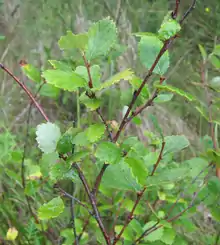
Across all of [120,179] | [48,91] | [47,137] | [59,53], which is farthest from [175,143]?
[59,53]

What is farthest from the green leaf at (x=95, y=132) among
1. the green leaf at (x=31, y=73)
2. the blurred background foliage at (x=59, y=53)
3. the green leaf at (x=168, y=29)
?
the blurred background foliage at (x=59, y=53)

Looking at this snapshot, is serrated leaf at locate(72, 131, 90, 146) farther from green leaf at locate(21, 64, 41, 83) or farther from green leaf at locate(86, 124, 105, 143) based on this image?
green leaf at locate(21, 64, 41, 83)

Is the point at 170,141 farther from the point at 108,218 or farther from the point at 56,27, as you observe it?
the point at 56,27

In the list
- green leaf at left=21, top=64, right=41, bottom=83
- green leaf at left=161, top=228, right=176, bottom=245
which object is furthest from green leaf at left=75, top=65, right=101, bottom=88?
green leaf at left=161, top=228, right=176, bottom=245

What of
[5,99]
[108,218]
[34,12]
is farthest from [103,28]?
[34,12]

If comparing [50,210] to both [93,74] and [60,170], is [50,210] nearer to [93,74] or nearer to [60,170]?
[60,170]
